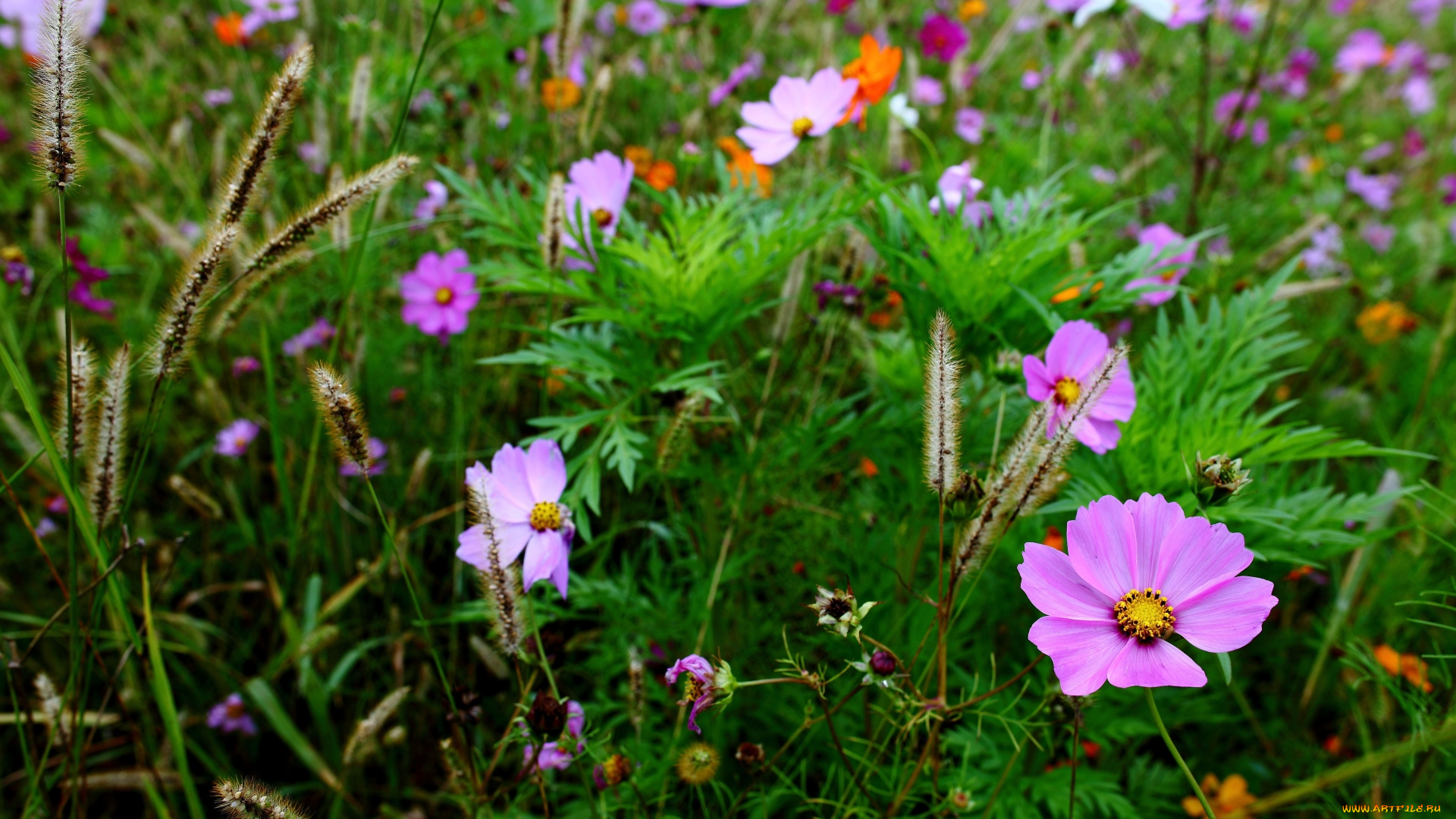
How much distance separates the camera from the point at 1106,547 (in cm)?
63

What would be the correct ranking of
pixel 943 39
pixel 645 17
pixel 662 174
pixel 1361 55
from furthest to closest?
pixel 1361 55
pixel 645 17
pixel 943 39
pixel 662 174

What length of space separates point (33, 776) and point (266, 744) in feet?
1.90

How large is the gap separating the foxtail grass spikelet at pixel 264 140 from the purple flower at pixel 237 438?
911 mm

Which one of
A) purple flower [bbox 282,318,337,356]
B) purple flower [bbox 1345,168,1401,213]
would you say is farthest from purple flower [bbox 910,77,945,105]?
purple flower [bbox 282,318,337,356]

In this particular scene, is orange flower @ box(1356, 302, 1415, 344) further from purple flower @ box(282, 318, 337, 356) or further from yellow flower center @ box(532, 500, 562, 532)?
purple flower @ box(282, 318, 337, 356)

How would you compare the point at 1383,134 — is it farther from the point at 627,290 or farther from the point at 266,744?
the point at 266,744

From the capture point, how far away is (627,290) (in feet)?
3.34

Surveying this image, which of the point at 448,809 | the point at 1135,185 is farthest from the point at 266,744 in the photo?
the point at 1135,185

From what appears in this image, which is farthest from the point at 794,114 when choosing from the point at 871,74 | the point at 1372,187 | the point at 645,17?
the point at 1372,187

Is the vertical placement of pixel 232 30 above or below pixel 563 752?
above

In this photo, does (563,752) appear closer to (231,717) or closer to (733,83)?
(231,717)

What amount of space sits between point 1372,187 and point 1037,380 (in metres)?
2.39

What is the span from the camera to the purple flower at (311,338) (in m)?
1.53

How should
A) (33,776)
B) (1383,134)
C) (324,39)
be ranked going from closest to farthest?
1. (33,776)
2. (324,39)
3. (1383,134)
